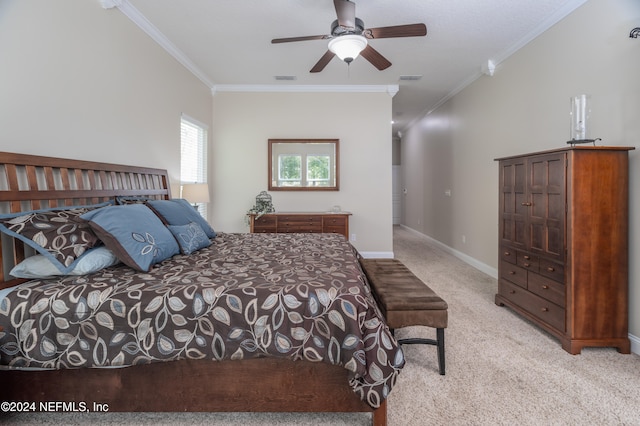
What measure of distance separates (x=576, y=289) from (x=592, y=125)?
4.67 ft

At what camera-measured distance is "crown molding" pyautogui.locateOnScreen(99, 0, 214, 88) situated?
2845 mm

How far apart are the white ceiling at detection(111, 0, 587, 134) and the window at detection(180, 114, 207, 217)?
0.75 m

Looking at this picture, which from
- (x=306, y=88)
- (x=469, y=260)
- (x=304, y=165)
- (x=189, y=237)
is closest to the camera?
(x=189, y=237)

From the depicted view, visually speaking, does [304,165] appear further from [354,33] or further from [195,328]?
[195,328]

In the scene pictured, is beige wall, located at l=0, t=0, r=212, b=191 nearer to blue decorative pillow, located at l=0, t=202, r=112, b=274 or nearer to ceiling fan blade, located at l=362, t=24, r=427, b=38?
blue decorative pillow, located at l=0, t=202, r=112, b=274

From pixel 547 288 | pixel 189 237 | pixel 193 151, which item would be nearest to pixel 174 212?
pixel 189 237

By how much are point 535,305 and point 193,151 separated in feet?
14.6

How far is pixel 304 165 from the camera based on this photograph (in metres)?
5.40

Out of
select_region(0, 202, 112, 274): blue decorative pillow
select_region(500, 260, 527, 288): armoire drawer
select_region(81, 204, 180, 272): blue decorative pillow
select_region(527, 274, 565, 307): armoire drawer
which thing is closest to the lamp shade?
select_region(81, 204, 180, 272): blue decorative pillow

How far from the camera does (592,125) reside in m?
2.77

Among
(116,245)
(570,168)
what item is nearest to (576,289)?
(570,168)

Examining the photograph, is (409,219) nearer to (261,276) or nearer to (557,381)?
(557,381)

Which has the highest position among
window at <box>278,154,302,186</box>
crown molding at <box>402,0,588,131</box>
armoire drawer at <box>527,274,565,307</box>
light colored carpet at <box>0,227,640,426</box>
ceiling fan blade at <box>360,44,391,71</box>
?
crown molding at <box>402,0,588,131</box>

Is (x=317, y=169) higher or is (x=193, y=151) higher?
(x=193, y=151)
